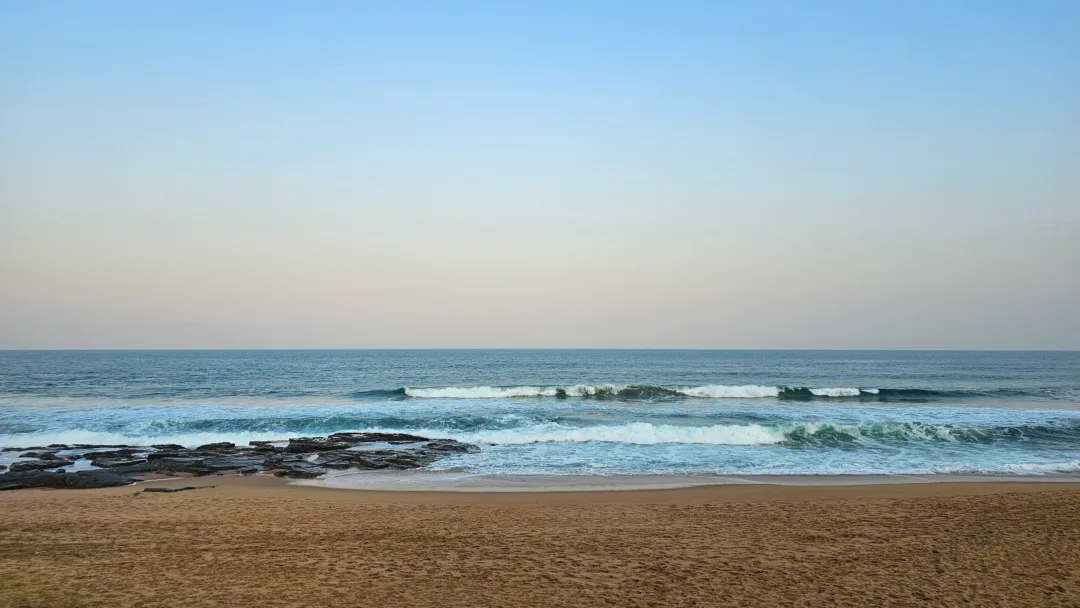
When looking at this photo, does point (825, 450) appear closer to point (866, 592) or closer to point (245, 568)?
point (866, 592)

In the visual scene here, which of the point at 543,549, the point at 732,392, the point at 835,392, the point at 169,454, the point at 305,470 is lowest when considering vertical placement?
the point at 835,392

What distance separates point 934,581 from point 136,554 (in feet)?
34.3

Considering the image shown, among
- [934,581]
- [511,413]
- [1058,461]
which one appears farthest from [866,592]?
[511,413]

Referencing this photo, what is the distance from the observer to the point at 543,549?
354 inches

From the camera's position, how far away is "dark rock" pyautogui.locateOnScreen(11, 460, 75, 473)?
52.0ft

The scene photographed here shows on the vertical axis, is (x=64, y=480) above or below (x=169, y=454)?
above

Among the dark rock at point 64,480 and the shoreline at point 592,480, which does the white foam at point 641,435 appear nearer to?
the shoreline at point 592,480

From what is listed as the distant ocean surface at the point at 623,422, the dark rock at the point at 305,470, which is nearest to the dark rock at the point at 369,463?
the dark rock at the point at 305,470

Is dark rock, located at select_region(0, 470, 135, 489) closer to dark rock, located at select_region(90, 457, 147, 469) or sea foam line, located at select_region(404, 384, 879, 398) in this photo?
dark rock, located at select_region(90, 457, 147, 469)

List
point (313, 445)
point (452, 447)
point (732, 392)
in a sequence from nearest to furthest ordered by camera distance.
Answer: point (313, 445)
point (452, 447)
point (732, 392)

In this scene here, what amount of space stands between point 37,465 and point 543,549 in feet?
49.1

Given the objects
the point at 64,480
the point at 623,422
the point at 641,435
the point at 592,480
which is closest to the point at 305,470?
the point at 64,480

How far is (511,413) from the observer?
2778 centimetres

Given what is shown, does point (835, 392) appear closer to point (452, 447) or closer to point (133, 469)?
point (452, 447)
